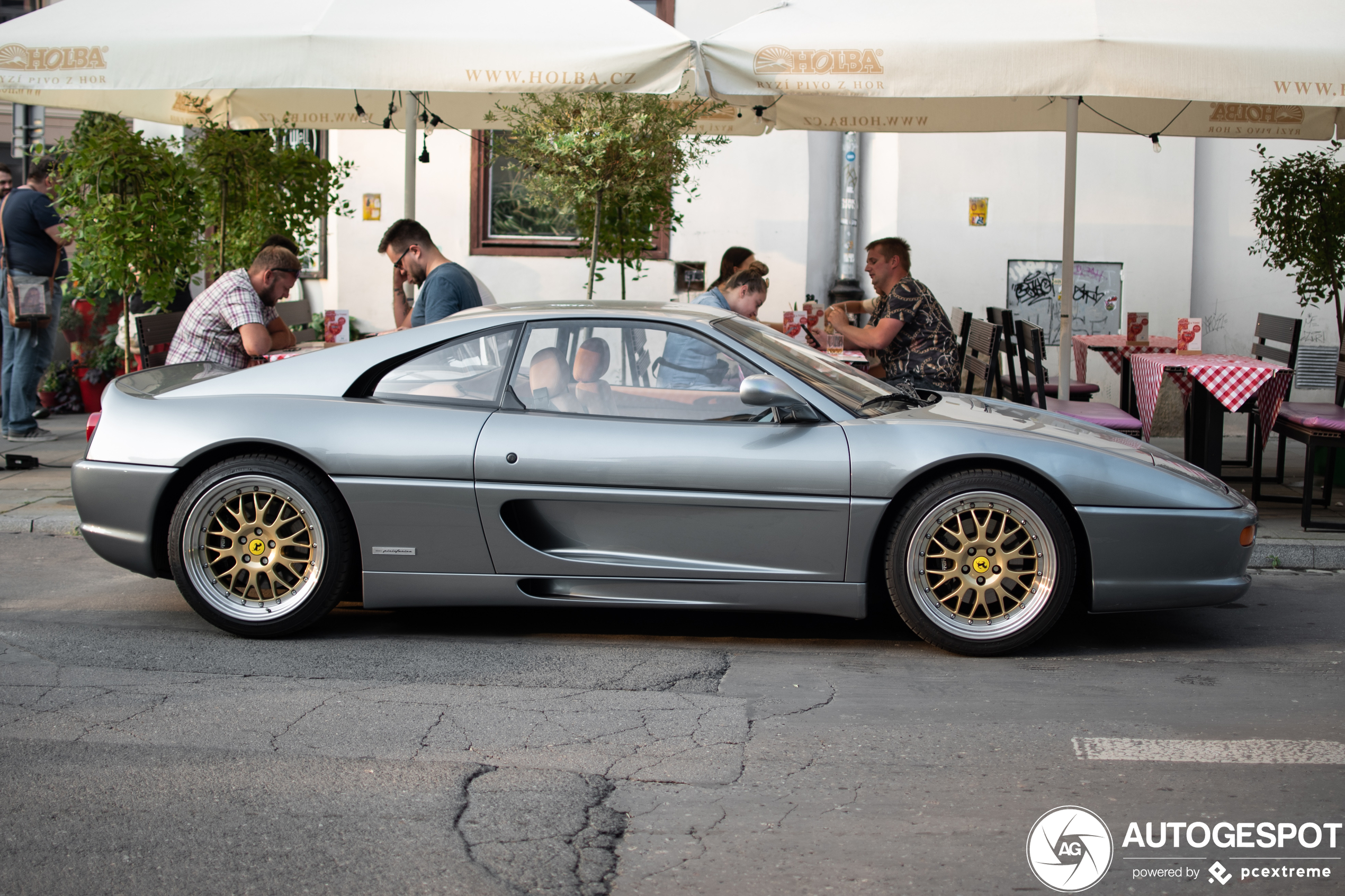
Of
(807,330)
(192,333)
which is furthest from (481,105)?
(192,333)

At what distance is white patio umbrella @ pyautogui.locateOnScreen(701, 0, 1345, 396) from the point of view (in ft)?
20.3

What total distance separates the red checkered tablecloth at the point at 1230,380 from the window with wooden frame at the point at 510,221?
5495 millimetres

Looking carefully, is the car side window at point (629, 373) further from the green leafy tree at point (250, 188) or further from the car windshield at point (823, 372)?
the green leafy tree at point (250, 188)

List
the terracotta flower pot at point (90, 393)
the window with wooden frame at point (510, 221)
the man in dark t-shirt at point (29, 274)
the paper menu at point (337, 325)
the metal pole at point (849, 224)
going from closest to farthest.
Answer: the paper menu at point (337, 325), the man in dark t-shirt at point (29, 274), the terracotta flower pot at point (90, 393), the metal pole at point (849, 224), the window with wooden frame at point (510, 221)

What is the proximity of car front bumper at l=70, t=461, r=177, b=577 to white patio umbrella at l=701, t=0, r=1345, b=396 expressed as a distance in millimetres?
3420

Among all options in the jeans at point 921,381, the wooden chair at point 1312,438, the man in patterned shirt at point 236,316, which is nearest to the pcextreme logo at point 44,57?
the man in patterned shirt at point 236,316

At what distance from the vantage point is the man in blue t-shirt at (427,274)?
684cm

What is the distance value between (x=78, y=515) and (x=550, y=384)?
2518 millimetres

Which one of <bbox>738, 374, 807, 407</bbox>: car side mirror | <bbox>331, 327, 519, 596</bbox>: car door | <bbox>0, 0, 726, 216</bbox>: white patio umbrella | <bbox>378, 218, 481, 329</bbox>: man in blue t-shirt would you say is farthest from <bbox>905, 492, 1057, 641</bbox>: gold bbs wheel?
<bbox>378, 218, 481, 329</bbox>: man in blue t-shirt

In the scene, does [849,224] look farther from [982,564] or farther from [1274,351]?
[982,564]

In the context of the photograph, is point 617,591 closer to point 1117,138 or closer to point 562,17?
point 562,17

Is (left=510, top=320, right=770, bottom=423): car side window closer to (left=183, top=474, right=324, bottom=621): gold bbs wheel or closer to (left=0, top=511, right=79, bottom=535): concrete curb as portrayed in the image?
(left=183, top=474, right=324, bottom=621): gold bbs wheel

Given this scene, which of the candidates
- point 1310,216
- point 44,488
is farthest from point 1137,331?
point 44,488

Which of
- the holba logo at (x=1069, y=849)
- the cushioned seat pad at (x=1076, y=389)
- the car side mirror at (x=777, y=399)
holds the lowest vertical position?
the holba logo at (x=1069, y=849)
